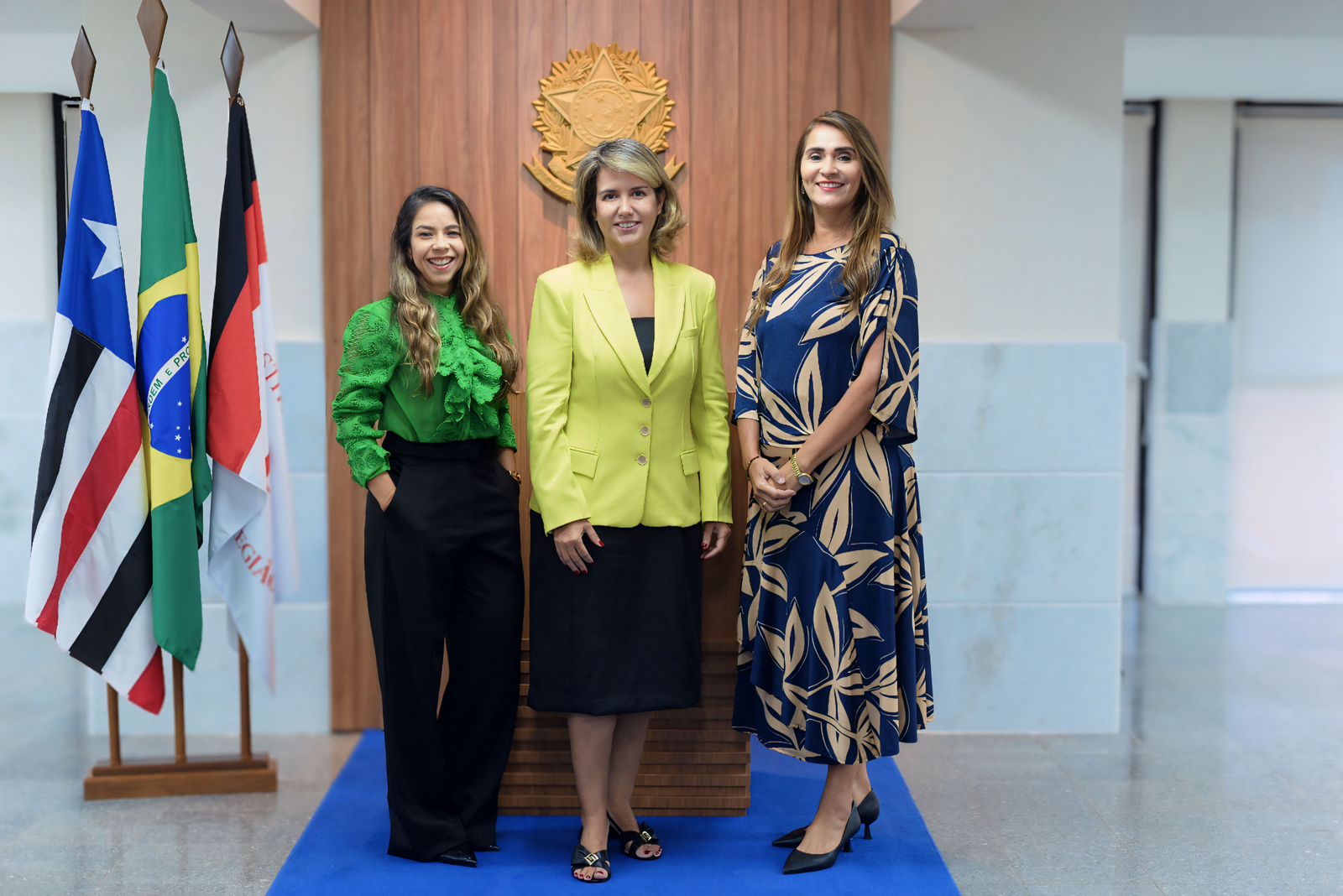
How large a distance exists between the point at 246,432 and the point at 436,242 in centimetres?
84

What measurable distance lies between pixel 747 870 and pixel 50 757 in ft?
7.64

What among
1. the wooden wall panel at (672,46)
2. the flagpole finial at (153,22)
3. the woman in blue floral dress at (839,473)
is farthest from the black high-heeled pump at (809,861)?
the flagpole finial at (153,22)

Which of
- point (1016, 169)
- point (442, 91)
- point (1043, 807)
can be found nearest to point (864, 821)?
point (1043, 807)

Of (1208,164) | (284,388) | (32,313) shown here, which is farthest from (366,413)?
(1208,164)

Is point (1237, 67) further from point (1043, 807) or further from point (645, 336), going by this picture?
point (645, 336)

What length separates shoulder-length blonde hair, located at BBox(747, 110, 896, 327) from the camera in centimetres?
283

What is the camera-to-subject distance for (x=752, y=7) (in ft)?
12.3

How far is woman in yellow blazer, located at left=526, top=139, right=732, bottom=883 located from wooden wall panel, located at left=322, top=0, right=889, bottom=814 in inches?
33.3

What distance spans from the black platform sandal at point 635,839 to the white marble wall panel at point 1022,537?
1.39m

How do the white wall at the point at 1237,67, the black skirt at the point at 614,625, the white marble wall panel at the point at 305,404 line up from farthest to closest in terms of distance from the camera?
1. the white wall at the point at 1237,67
2. the white marble wall panel at the point at 305,404
3. the black skirt at the point at 614,625

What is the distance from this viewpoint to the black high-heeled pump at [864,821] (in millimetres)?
3092

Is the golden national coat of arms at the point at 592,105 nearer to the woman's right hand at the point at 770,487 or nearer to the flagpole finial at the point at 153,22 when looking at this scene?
the flagpole finial at the point at 153,22

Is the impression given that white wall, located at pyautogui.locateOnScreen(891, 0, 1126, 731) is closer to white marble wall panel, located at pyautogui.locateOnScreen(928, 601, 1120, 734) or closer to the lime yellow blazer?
white marble wall panel, located at pyautogui.locateOnScreen(928, 601, 1120, 734)

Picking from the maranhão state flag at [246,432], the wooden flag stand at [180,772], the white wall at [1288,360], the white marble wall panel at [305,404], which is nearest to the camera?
the maranhão state flag at [246,432]
